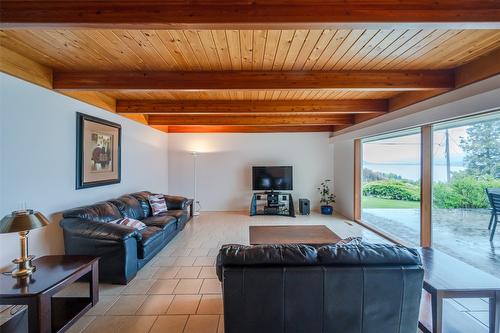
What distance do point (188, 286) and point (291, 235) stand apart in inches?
59.8

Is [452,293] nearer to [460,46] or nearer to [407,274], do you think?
[407,274]

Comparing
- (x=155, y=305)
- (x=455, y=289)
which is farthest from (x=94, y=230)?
(x=455, y=289)

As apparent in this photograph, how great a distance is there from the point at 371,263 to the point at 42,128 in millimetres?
3655

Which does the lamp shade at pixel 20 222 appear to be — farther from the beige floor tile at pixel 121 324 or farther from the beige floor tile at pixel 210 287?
the beige floor tile at pixel 210 287

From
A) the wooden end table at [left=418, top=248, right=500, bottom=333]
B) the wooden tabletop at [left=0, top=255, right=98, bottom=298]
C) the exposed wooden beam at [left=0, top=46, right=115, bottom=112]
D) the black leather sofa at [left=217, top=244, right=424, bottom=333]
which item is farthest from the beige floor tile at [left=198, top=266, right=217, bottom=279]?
the exposed wooden beam at [left=0, top=46, right=115, bottom=112]

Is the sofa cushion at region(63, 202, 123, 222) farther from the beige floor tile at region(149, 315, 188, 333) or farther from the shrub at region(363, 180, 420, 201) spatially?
the shrub at region(363, 180, 420, 201)

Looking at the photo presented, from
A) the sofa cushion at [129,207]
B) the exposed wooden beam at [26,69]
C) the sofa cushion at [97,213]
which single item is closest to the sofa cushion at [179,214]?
the sofa cushion at [129,207]

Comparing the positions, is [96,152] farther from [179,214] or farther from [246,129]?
[246,129]

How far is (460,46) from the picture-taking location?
93.8 inches

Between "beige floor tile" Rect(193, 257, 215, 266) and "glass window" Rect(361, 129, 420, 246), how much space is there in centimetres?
339

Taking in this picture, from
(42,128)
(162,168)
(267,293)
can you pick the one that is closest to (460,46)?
(267,293)

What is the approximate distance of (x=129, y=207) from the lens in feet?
13.5

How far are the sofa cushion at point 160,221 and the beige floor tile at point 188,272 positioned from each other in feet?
2.86

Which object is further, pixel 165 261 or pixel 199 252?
pixel 199 252
